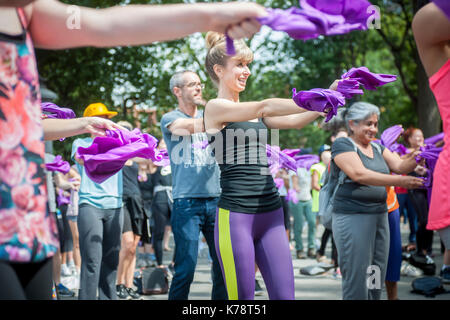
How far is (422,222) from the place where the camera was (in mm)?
9609

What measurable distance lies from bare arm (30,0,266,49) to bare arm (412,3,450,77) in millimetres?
940

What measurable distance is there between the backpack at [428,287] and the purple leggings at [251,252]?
13.4ft

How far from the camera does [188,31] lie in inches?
74.6

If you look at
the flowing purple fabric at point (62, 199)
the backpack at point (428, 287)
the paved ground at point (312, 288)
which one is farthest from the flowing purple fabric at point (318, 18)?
the flowing purple fabric at point (62, 199)

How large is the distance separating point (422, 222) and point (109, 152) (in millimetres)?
7219

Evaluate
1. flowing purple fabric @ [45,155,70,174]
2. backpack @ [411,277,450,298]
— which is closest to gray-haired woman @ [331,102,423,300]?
backpack @ [411,277,450,298]

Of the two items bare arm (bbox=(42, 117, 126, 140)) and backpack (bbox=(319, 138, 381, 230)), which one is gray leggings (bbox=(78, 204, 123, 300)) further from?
bare arm (bbox=(42, 117, 126, 140))

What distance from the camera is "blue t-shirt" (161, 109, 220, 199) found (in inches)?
198

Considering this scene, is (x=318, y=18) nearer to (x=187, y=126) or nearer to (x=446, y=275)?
(x=187, y=126)

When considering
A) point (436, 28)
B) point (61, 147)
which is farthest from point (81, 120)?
point (61, 147)

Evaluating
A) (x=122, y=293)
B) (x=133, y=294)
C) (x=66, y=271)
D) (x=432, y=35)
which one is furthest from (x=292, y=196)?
(x=432, y=35)
